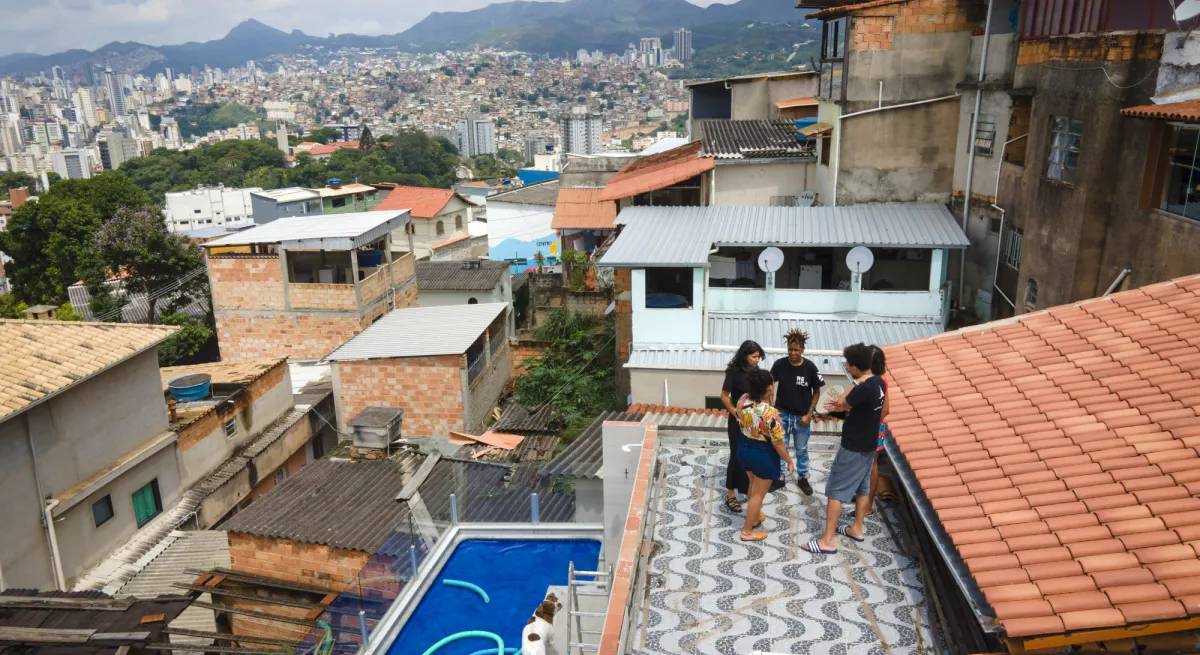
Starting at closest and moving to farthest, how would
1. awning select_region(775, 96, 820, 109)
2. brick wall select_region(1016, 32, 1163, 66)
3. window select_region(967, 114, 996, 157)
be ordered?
brick wall select_region(1016, 32, 1163, 66) → window select_region(967, 114, 996, 157) → awning select_region(775, 96, 820, 109)

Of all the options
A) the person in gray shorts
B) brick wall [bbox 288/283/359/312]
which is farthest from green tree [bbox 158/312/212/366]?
the person in gray shorts

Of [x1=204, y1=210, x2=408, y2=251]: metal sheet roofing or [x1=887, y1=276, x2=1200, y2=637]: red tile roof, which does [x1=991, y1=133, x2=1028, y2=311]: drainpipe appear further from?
[x1=204, y1=210, x2=408, y2=251]: metal sheet roofing

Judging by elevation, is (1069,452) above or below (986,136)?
below

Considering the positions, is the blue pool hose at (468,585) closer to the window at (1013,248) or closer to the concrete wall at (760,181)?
the window at (1013,248)

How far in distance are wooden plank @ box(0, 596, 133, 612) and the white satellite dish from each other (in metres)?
14.2

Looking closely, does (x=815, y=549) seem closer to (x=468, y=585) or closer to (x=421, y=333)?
(x=468, y=585)

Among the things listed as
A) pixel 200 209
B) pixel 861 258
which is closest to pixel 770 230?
pixel 861 258

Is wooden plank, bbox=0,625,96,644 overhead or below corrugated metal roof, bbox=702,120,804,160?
below

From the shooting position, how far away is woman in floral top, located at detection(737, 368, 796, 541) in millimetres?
6363

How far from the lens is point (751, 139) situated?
21359 millimetres

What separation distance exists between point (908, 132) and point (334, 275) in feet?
62.1

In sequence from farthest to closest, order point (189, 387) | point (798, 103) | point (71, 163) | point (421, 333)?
point (71, 163), point (798, 103), point (421, 333), point (189, 387)

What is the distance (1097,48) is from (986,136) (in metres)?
4.80

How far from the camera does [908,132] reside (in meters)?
17.7
